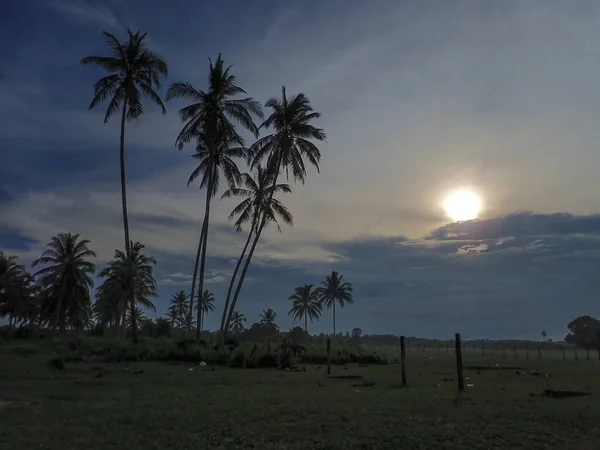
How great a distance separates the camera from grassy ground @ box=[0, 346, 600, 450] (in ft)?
29.7

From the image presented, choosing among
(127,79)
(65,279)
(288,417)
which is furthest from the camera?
(65,279)

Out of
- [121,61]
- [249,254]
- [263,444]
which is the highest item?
[121,61]

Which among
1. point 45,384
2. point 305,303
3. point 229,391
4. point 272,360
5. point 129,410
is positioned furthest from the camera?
point 305,303

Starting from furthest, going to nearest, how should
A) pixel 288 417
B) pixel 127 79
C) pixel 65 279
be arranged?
pixel 65 279
pixel 127 79
pixel 288 417

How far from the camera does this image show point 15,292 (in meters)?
54.0

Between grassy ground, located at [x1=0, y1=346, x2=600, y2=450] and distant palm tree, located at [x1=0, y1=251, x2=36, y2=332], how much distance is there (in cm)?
3955

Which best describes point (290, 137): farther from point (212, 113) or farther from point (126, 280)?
point (126, 280)

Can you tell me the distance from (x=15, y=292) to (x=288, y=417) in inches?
2046

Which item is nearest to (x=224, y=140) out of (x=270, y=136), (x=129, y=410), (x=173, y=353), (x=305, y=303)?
(x=270, y=136)

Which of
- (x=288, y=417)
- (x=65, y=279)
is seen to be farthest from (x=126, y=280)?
(x=288, y=417)

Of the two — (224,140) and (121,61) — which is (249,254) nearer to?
(224,140)

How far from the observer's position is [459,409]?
40.0 feet

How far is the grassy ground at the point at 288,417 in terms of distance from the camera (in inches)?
356

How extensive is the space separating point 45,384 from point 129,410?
7.80 meters
